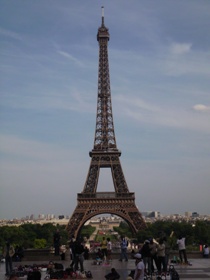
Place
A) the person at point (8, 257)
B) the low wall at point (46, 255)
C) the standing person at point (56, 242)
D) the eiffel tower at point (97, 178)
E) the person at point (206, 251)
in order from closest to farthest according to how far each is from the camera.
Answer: the person at point (8, 257) → the standing person at point (56, 242) → the low wall at point (46, 255) → the person at point (206, 251) → the eiffel tower at point (97, 178)

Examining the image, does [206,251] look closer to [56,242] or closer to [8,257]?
[56,242]

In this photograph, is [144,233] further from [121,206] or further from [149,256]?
[149,256]

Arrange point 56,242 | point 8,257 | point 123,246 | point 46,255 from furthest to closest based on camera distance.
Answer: point 46,255 → point 56,242 → point 123,246 → point 8,257

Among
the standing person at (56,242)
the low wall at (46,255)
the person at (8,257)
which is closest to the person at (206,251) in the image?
the low wall at (46,255)

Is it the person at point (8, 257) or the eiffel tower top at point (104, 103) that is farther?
the eiffel tower top at point (104, 103)

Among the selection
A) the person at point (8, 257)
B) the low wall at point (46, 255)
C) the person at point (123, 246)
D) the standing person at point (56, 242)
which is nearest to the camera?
the person at point (8, 257)

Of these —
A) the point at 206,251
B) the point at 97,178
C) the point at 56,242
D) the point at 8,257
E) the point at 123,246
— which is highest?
the point at 97,178

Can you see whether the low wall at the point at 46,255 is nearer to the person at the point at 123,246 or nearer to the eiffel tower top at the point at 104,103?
the person at the point at 123,246

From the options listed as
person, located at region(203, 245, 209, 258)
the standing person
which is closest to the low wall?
the standing person

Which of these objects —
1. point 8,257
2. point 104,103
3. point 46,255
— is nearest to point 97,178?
point 104,103

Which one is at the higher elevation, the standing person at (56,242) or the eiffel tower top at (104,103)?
the eiffel tower top at (104,103)
